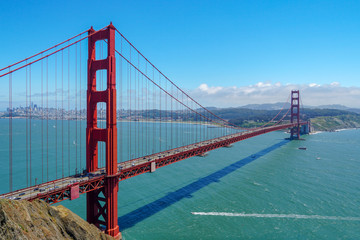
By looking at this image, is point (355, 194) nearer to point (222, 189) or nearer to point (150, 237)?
point (222, 189)

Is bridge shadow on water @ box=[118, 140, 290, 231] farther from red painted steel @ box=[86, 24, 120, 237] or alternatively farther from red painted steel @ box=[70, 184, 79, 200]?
red painted steel @ box=[70, 184, 79, 200]

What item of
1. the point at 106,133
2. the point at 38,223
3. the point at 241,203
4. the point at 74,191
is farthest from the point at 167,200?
the point at 38,223

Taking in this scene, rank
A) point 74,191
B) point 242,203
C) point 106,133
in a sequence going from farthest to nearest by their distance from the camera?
point 242,203, point 106,133, point 74,191

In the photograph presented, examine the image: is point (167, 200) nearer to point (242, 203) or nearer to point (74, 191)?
point (242, 203)

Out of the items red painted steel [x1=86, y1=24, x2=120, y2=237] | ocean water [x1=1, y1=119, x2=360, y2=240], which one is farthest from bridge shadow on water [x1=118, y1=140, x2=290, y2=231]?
red painted steel [x1=86, y1=24, x2=120, y2=237]

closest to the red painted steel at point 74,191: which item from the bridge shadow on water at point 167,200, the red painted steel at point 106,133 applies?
the red painted steel at point 106,133

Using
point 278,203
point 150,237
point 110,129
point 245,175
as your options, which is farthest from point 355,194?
point 110,129
